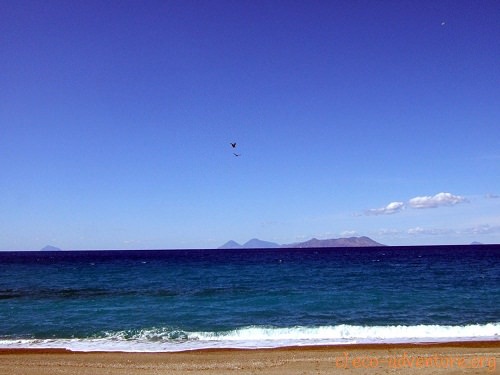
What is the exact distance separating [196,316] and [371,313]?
35.9 ft

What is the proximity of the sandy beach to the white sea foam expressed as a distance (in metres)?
1.30

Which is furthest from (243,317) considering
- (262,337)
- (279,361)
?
(279,361)

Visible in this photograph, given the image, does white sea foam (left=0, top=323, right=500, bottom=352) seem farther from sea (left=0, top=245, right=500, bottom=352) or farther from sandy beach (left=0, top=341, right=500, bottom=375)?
sandy beach (left=0, top=341, right=500, bottom=375)

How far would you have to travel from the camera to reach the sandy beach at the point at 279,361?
1353 cm

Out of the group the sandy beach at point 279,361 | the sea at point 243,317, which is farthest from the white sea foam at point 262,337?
the sandy beach at point 279,361

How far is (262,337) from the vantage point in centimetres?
2011

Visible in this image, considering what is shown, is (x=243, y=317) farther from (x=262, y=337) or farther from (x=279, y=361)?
(x=279, y=361)

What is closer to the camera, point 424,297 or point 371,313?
point 371,313

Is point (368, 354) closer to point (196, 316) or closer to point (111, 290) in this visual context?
point (196, 316)

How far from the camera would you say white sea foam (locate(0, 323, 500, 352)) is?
59.5ft

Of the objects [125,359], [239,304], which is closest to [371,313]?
[239,304]

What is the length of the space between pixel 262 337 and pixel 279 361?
5.56 m

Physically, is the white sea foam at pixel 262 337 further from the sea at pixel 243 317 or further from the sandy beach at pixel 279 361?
the sandy beach at pixel 279 361

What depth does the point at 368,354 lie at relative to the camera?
15547 millimetres
